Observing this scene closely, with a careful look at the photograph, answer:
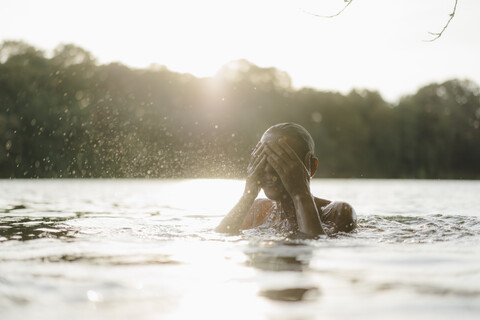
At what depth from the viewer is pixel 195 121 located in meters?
53.7

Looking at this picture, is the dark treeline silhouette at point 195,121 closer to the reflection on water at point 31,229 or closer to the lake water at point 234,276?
the reflection on water at point 31,229

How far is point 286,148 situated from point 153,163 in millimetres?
34265

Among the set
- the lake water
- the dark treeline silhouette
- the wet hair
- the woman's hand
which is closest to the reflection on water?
the lake water

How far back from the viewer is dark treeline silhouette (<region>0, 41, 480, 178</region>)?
4238 centimetres

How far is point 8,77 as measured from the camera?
53281 millimetres

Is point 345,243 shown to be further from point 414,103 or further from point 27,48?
point 414,103

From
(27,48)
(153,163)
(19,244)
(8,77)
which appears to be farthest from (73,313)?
(27,48)

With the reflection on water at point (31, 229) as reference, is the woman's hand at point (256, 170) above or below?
above

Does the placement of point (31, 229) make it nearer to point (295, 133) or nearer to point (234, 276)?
point (295, 133)

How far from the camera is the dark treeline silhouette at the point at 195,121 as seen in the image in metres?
42.4

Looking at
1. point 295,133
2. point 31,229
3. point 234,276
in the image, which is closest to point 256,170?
point 295,133

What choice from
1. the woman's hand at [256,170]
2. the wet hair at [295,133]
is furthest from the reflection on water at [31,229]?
the wet hair at [295,133]

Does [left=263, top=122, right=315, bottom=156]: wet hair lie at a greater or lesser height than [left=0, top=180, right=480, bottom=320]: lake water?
greater

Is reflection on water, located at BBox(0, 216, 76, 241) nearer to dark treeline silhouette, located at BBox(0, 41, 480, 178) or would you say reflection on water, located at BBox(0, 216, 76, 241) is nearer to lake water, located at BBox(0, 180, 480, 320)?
lake water, located at BBox(0, 180, 480, 320)
